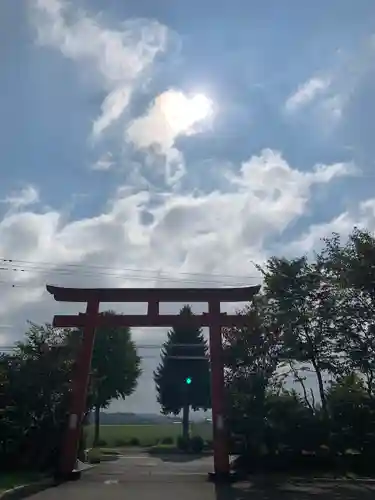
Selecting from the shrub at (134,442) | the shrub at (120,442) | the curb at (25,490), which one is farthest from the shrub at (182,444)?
the curb at (25,490)

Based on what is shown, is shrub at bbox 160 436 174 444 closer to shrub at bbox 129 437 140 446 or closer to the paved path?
shrub at bbox 129 437 140 446

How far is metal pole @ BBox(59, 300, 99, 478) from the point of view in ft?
65.7

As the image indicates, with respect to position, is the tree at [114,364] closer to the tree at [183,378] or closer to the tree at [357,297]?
the tree at [183,378]

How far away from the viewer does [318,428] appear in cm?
2136

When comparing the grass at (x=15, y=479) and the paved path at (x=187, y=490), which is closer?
the paved path at (x=187, y=490)

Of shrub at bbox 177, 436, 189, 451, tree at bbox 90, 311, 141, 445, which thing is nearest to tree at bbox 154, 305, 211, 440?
shrub at bbox 177, 436, 189, 451

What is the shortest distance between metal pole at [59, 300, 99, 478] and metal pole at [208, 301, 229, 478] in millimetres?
4304

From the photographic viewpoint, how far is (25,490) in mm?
15055

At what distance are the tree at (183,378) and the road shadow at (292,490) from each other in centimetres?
2452

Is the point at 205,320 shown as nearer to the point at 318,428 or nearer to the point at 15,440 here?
the point at 318,428

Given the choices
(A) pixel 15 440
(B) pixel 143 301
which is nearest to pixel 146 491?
(A) pixel 15 440

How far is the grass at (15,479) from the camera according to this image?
50.1 feet

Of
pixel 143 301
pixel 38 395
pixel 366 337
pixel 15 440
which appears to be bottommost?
pixel 15 440

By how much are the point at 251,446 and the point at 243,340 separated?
3.85 metres
